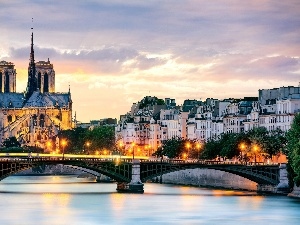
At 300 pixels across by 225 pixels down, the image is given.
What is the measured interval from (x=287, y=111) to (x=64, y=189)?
24.1m

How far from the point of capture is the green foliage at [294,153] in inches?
4230

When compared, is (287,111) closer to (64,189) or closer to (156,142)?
(64,189)

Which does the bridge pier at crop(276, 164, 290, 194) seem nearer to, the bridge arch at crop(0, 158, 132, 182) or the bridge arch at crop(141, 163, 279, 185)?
the bridge arch at crop(141, 163, 279, 185)

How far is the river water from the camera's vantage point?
94.3 metres

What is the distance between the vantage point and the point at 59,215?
97.9m

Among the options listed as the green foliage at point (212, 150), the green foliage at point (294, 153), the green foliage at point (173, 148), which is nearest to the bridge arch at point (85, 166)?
the green foliage at point (294, 153)

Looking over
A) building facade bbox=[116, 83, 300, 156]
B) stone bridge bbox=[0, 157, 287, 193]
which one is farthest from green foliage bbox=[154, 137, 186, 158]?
stone bridge bbox=[0, 157, 287, 193]

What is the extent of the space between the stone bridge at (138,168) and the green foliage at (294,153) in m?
3.31

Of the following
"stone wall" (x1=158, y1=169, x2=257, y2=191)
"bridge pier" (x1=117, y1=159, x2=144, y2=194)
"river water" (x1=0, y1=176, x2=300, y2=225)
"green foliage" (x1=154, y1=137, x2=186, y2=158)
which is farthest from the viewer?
"green foliage" (x1=154, y1=137, x2=186, y2=158)

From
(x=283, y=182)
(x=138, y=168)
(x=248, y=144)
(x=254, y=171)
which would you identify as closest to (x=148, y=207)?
(x=283, y=182)

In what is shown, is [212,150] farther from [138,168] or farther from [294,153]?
[294,153]

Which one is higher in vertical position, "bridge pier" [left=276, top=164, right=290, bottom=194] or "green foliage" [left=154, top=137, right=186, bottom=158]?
"green foliage" [left=154, top=137, right=186, bottom=158]

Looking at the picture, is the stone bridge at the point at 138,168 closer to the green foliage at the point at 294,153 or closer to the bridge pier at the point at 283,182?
the bridge pier at the point at 283,182

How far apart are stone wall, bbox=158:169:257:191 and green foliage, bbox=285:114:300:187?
9400 mm
